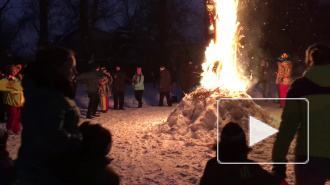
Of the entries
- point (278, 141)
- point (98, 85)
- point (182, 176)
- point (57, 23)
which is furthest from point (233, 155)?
point (57, 23)

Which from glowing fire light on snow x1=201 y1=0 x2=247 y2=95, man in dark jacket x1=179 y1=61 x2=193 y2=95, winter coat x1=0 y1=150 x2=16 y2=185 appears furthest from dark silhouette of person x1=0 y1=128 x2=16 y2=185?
man in dark jacket x1=179 y1=61 x2=193 y2=95

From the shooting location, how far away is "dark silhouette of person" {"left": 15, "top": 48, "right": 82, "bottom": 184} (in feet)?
9.20

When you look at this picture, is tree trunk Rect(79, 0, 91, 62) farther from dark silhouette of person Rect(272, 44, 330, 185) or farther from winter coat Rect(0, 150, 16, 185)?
dark silhouette of person Rect(272, 44, 330, 185)

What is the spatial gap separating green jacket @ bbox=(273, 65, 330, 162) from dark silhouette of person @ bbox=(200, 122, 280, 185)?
1.54ft

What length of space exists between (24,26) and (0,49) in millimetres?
3137

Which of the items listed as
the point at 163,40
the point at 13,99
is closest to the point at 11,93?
the point at 13,99

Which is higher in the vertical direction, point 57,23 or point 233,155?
point 57,23

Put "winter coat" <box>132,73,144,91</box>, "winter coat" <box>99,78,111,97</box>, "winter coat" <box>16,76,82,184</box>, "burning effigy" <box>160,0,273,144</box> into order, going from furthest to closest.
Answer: "winter coat" <box>132,73,144,91</box>, "winter coat" <box>99,78,111,97</box>, "burning effigy" <box>160,0,273,144</box>, "winter coat" <box>16,76,82,184</box>

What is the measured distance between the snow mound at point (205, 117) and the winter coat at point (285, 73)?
5211 mm

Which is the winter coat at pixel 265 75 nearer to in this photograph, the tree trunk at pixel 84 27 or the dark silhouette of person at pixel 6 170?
the tree trunk at pixel 84 27

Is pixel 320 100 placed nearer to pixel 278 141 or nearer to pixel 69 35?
pixel 278 141

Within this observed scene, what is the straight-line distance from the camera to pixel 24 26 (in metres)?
35.7

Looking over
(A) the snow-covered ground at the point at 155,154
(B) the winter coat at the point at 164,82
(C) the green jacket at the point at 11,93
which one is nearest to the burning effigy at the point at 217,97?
(A) the snow-covered ground at the point at 155,154

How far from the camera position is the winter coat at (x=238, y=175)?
2979 millimetres
